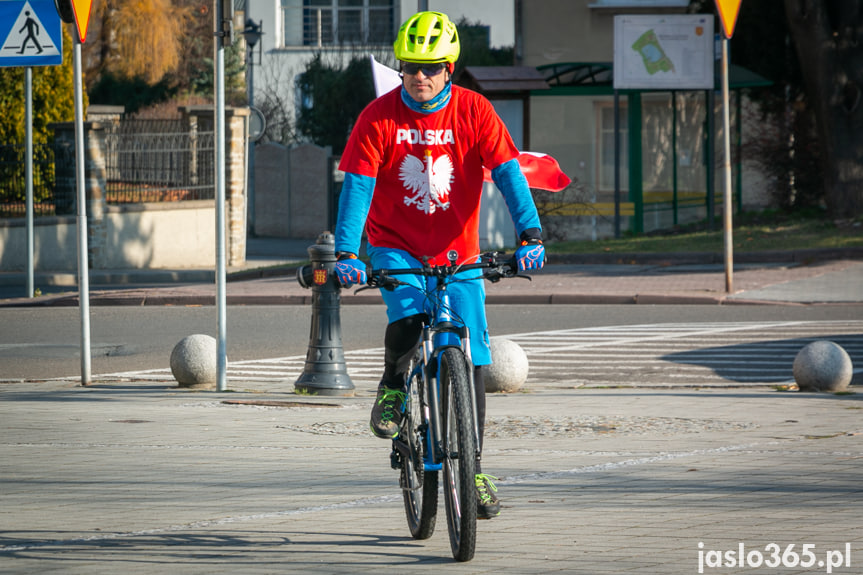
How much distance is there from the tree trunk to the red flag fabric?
12435 millimetres

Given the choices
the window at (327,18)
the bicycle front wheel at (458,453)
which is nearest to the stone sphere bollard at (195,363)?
the bicycle front wheel at (458,453)

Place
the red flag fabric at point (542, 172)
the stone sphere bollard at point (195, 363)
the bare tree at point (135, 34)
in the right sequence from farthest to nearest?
the bare tree at point (135, 34) → the red flag fabric at point (542, 172) → the stone sphere bollard at point (195, 363)

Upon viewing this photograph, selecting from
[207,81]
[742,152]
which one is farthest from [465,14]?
[742,152]

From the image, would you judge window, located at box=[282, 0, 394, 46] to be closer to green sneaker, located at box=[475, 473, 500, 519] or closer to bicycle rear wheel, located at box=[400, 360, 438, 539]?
bicycle rear wheel, located at box=[400, 360, 438, 539]

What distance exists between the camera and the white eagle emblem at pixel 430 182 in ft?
17.4

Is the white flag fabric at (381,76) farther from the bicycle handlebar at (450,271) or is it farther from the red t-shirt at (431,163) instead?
the bicycle handlebar at (450,271)

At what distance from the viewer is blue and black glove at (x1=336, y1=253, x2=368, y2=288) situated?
195 inches

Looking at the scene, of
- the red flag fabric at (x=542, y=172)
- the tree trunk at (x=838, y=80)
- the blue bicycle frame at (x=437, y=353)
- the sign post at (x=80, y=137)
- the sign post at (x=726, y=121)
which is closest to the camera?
the blue bicycle frame at (x=437, y=353)

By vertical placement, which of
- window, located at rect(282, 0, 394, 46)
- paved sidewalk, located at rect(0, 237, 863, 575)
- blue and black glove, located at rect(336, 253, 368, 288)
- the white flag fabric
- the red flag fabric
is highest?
window, located at rect(282, 0, 394, 46)

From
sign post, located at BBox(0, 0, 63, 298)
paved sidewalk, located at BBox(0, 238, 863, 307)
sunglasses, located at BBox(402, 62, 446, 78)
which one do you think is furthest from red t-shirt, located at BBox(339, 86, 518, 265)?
paved sidewalk, located at BBox(0, 238, 863, 307)

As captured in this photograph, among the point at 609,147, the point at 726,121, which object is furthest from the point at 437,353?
the point at 609,147

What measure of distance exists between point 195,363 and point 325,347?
1072mm

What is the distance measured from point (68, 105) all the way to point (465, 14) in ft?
68.4

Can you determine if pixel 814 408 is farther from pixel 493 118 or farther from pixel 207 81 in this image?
pixel 207 81
